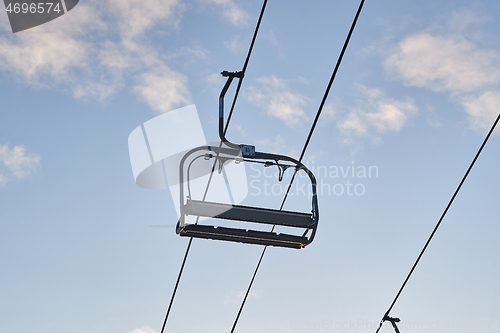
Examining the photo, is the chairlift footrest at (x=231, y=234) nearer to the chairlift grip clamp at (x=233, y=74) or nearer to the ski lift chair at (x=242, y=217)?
the ski lift chair at (x=242, y=217)

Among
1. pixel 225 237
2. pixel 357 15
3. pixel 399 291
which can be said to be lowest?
pixel 225 237

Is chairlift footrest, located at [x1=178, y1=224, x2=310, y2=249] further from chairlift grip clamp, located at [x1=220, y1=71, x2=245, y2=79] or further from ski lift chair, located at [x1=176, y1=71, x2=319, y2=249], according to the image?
chairlift grip clamp, located at [x1=220, y1=71, x2=245, y2=79]

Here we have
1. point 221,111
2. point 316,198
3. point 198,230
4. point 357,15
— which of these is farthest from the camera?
point 221,111

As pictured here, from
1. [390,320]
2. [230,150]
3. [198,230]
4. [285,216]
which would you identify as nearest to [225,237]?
[198,230]

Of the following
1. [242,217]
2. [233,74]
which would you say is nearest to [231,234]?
[242,217]

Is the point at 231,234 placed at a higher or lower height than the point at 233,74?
lower

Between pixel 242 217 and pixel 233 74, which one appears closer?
pixel 242 217

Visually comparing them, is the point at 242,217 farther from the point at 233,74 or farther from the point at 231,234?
the point at 233,74

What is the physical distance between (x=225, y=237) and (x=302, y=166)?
1.22 m

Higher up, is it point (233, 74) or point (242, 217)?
point (233, 74)

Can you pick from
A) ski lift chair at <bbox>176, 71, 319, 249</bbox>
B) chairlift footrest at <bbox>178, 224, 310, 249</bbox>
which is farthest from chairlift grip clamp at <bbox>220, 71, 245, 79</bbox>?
chairlift footrest at <bbox>178, 224, 310, 249</bbox>

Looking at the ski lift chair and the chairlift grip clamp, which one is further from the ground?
the chairlift grip clamp

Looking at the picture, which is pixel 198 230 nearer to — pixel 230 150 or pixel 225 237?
pixel 225 237

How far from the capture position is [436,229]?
28.5ft
